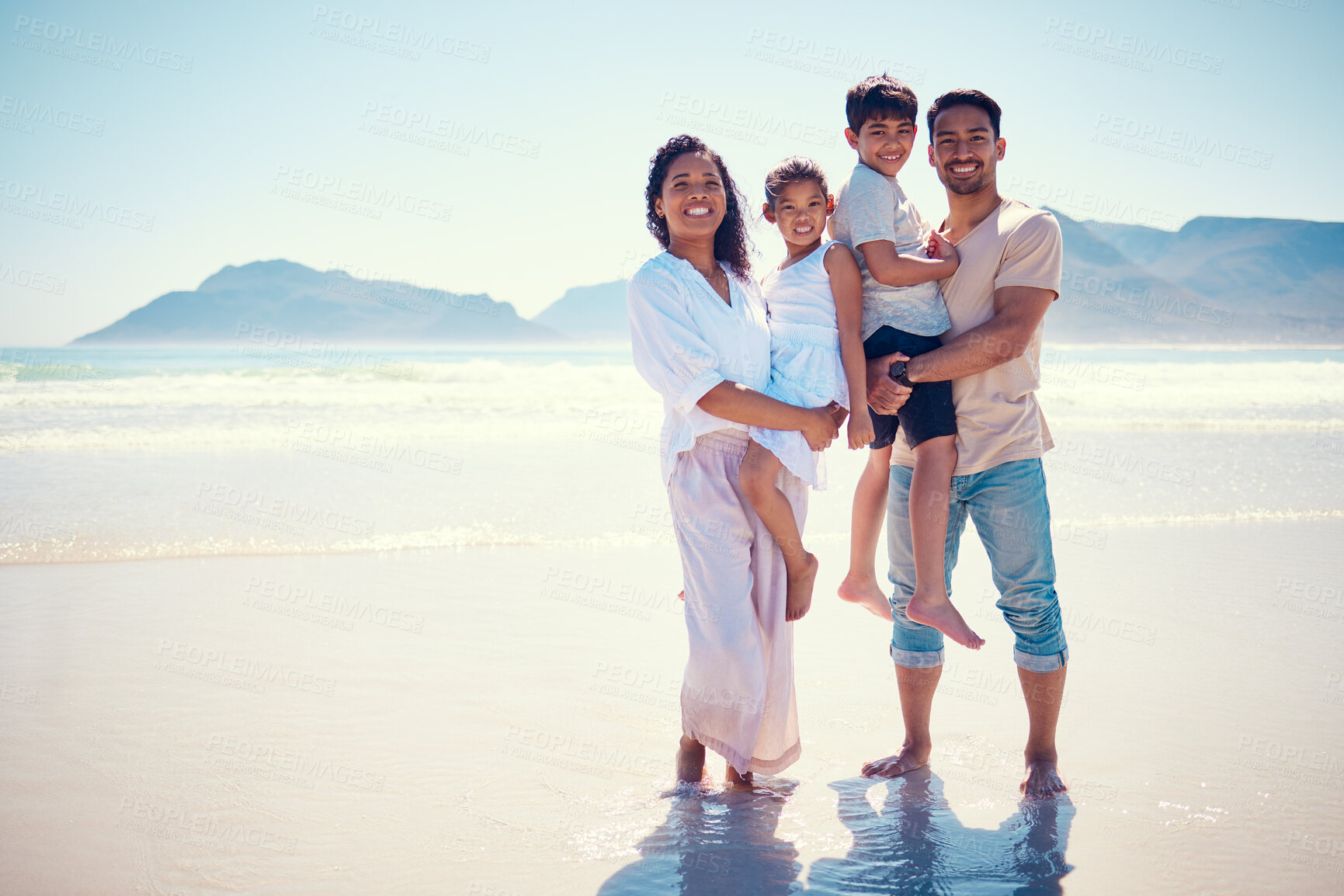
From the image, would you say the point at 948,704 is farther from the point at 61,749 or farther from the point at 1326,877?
the point at 61,749

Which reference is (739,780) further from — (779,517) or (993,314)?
(993,314)

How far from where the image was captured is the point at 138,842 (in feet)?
7.79

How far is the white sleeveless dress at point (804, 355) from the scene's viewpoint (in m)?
2.55

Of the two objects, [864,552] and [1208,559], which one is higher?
[864,552]

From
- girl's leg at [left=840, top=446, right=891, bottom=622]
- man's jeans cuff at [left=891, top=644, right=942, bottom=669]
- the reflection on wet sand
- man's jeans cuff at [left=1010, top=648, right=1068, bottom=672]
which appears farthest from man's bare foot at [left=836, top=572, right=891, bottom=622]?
the reflection on wet sand

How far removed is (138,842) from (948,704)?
292 cm

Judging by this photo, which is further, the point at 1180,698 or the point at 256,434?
the point at 256,434

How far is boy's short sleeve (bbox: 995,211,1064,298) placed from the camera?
2.62 meters

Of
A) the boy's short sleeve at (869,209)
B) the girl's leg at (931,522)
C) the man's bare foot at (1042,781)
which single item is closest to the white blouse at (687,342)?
the boy's short sleeve at (869,209)

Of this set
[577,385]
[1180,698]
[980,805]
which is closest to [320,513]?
[980,805]

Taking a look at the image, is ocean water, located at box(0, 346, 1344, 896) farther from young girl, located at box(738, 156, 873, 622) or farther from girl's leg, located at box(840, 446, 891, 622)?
young girl, located at box(738, 156, 873, 622)

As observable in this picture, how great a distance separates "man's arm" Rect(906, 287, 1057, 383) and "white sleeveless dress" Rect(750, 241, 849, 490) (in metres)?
0.28

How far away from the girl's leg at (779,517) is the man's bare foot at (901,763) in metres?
0.64

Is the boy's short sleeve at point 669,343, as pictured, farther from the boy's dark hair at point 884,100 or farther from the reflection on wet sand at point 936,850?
the reflection on wet sand at point 936,850
